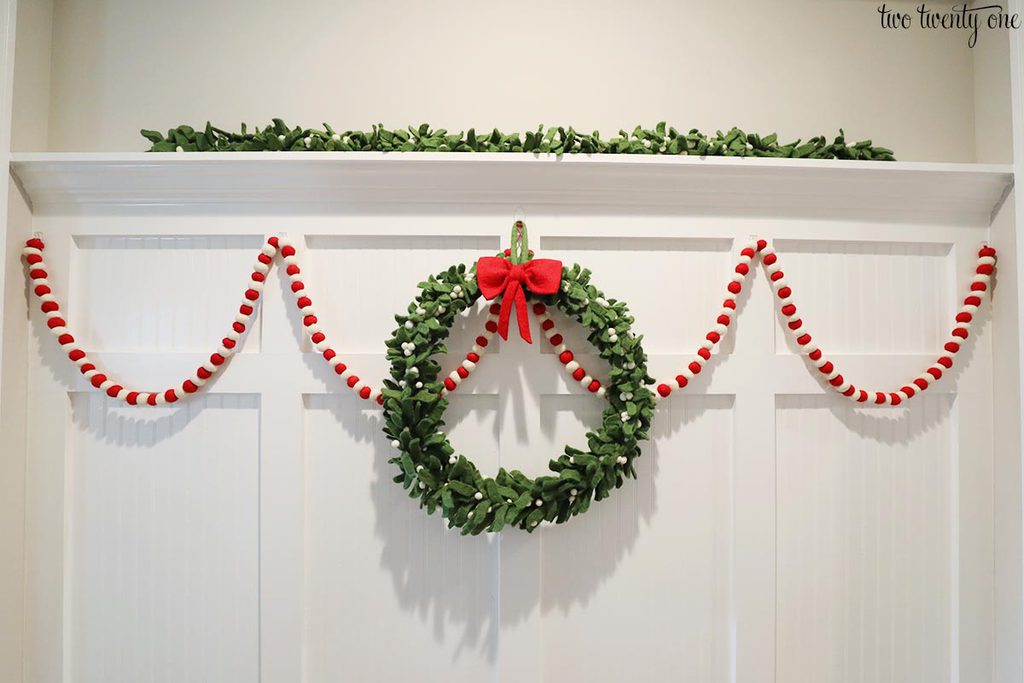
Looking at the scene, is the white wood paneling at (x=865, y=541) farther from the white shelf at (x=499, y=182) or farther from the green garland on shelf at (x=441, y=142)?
the green garland on shelf at (x=441, y=142)

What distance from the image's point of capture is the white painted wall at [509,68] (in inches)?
57.8

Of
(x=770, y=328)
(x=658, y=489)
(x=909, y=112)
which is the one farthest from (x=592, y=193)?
(x=909, y=112)

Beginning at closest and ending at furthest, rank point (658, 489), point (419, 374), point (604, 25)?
point (419, 374) < point (658, 489) < point (604, 25)

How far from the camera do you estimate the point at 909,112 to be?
153 cm

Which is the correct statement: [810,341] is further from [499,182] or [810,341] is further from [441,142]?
[441,142]

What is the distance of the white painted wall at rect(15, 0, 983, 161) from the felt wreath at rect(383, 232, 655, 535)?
1.66 ft

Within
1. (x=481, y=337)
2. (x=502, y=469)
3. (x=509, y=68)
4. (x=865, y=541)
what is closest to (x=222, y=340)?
(x=481, y=337)

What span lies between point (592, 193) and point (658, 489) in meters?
0.69

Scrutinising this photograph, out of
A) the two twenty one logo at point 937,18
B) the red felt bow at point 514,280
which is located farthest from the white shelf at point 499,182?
the two twenty one logo at point 937,18

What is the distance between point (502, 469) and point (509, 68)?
1.00m

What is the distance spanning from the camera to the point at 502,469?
4.15 ft

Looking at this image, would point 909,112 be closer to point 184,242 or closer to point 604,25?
point 604,25

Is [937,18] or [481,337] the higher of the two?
[937,18]

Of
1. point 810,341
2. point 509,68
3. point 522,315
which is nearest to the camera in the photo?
point 522,315
